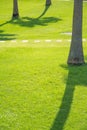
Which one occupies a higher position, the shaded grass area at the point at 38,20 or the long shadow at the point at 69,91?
the long shadow at the point at 69,91

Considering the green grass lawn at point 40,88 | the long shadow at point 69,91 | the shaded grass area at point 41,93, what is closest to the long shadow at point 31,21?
the green grass lawn at point 40,88

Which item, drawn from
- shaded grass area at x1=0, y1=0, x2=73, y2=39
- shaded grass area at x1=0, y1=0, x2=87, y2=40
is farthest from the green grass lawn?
shaded grass area at x1=0, y1=0, x2=73, y2=39

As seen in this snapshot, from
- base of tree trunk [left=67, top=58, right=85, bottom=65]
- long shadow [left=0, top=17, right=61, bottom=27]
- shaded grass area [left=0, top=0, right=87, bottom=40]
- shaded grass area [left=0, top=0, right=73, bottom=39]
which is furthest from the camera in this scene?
long shadow [left=0, top=17, right=61, bottom=27]

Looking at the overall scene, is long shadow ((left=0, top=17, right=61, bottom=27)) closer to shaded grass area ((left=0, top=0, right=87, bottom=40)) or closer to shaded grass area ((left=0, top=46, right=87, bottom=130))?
shaded grass area ((left=0, top=0, right=87, bottom=40))

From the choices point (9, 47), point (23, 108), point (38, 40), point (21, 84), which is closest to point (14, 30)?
point (38, 40)

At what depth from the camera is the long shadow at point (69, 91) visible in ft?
31.9

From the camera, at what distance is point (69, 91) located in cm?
1229

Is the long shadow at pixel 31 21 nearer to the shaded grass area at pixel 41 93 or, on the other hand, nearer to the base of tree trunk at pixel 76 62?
the shaded grass area at pixel 41 93

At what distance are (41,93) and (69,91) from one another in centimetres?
88

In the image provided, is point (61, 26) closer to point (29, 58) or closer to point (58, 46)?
point (58, 46)

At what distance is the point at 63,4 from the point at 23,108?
124 ft

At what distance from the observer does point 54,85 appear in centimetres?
1300

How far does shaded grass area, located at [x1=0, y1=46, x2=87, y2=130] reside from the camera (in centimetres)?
978

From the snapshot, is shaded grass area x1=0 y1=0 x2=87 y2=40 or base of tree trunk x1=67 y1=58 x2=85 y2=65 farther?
shaded grass area x1=0 y1=0 x2=87 y2=40
